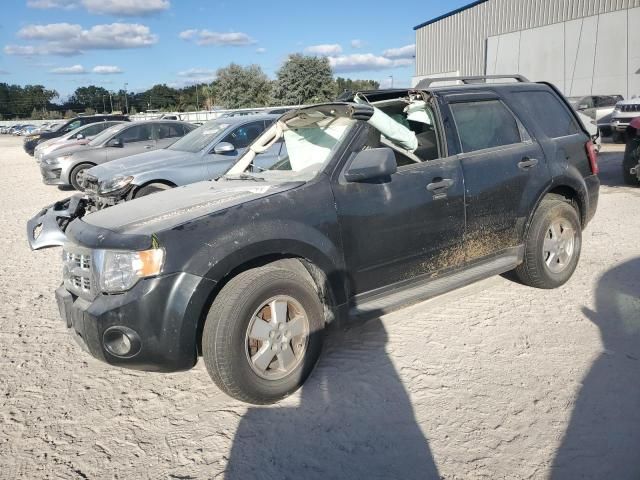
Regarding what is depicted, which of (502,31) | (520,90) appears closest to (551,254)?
(520,90)

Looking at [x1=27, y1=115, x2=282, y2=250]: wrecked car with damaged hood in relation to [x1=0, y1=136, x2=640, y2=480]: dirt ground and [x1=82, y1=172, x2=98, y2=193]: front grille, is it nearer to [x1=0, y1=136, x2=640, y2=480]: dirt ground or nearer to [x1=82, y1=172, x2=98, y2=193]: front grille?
[x1=82, y1=172, x2=98, y2=193]: front grille

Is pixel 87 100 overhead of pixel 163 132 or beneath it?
overhead

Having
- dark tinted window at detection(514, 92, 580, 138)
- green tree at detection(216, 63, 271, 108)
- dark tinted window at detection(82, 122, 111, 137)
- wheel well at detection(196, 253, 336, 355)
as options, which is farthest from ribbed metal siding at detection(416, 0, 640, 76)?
wheel well at detection(196, 253, 336, 355)

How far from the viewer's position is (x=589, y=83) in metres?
26.9

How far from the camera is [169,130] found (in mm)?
12680

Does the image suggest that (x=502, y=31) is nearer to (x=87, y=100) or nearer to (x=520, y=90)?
(x=520, y=90)

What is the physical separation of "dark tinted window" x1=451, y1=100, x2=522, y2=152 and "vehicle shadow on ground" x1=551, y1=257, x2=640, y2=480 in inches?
64.6

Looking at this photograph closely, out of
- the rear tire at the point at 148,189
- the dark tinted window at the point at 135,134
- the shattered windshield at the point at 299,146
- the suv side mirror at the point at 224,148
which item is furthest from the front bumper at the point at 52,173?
the shattered windshield at the point at 299,146

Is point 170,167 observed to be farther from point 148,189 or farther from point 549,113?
point 549,113

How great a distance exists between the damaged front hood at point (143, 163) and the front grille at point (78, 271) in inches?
174

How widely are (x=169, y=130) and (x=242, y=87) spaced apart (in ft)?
161

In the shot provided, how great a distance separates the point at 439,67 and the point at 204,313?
3973 centimetres

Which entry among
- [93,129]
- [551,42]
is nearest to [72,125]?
[93,129]

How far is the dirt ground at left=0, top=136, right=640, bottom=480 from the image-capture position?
262 cm
